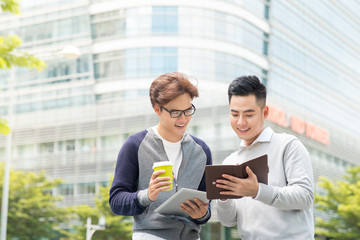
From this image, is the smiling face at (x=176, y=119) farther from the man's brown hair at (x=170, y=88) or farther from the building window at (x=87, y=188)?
the building window at (x=87, y=188)

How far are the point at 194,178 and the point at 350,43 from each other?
47264 millimetres

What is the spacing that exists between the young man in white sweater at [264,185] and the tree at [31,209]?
25.5 meters

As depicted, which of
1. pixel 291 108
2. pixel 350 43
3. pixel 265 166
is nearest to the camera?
pixel 265 166

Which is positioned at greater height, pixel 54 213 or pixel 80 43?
pixel 80 43

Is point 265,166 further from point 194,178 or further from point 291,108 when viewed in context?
point 291,108

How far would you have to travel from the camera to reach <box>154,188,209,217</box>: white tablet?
3323mm

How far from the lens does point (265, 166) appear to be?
3174 mm

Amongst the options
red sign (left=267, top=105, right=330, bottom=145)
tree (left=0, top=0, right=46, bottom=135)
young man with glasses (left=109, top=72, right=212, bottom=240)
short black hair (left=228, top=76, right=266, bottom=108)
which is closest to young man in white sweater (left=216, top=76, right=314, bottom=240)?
short black hair (left=228, top=76, right=266, bottom=108)

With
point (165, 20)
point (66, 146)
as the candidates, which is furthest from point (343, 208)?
point (66, 146)

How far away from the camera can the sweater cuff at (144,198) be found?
3444 millimetres

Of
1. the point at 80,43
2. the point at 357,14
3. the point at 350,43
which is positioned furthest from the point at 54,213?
the point at 357,14

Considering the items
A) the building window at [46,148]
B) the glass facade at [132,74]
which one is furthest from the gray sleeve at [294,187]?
the building window at [46,148]

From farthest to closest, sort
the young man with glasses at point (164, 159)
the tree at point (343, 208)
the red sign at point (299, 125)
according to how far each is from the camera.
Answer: the red sign at point (299, 125) < the tree at point (343, 208) < the young man with glasses at point (164, 159)

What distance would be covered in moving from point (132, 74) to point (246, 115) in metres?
27.4
